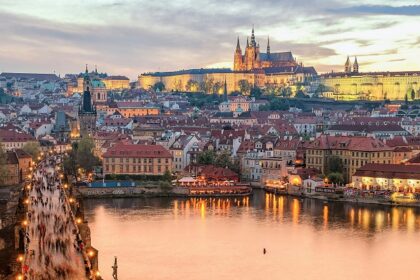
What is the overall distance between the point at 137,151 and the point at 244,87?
4427cm

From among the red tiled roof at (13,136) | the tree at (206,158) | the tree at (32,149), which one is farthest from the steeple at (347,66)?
the tree at (206,158)

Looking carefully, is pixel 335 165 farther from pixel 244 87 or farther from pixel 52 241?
pixel 244 87

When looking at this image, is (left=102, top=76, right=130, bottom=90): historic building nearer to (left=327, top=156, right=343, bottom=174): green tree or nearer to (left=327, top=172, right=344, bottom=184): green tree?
(left=327, top=156, right=343, bottom=174): green tree

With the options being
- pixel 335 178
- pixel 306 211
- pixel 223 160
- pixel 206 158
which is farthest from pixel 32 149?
pixel 306 211

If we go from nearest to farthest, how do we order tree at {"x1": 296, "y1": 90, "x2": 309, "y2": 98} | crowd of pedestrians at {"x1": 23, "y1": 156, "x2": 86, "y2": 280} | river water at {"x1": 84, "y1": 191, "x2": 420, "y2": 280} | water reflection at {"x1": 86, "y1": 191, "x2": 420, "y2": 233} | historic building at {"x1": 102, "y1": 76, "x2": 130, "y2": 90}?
crowd of pedestrians at {"x1": 23, "y1": 156, "x2": 86, "y2": 280} < river water at {"x1": 84, "y1": 191, "x2": 420, "y2": 280} < water reflection at {"x1": 86, "y1": 191, "x2": 420, "y2": 233} < tree at {"x1": 296, "y1": 90, "x2": 309, "y2": 98} < historic building at {"x1": 102, "y1": 76, "x2": 130, "y2": 90}

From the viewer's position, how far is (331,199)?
22125 millimetres

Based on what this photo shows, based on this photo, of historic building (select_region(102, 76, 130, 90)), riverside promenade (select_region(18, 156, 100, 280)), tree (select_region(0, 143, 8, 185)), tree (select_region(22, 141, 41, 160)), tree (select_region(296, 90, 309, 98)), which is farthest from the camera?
historic building (select_region(102, 76, 130, 90))

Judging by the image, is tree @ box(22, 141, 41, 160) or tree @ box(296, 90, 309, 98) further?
tree @ box(296, 90, 309, 98)

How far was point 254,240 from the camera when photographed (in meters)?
15.5

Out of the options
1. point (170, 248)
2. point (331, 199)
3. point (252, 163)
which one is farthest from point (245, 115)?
point (170, 248)

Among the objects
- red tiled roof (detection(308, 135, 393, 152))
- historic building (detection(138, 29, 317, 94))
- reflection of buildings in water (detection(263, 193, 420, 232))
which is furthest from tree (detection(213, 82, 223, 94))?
reflection of buildings in water (detection(263, 193, 420, 232))

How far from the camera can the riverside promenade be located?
10883mm

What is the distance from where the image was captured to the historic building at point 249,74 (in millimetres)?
71750

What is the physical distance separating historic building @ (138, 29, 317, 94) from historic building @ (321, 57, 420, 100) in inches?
166
